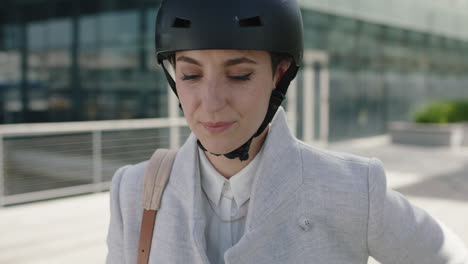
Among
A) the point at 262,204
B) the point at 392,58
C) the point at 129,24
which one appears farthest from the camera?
the point at 392,58

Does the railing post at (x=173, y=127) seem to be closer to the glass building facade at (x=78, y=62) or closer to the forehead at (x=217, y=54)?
the glass building facade at (x=78, y=62)

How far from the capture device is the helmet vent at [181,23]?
1536 mm

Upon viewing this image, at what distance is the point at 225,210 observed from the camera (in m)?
1.54

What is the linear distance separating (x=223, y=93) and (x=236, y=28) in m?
0.19

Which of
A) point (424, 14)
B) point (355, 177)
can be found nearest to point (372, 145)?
point (424, 14)

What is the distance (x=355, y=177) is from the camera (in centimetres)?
154

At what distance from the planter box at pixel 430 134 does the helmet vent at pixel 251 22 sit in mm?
14274

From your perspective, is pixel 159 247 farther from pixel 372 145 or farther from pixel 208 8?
pixel 372 145

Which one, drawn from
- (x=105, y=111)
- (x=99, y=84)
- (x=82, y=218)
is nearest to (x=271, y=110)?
(x=82, y=218)

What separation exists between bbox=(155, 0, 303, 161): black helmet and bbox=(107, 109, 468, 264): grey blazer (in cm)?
14

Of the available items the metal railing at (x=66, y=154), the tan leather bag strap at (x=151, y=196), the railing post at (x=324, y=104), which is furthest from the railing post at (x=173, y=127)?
the tan leather bag strap at (x=151, y=196)

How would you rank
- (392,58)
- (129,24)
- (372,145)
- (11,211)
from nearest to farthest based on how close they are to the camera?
(11,211) → (129,24) → (372,145) → (392,58)

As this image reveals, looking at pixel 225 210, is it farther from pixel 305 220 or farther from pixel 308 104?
pixel 308 104

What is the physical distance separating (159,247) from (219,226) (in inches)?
7.4
